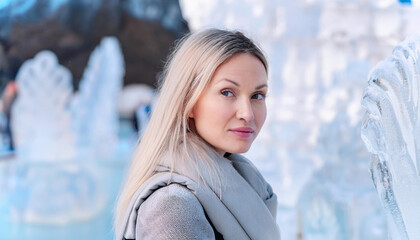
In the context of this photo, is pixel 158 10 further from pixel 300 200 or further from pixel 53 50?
pixel 300 200

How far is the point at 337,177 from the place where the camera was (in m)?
2.98

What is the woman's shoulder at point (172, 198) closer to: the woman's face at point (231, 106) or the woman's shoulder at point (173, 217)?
the woman's shoulder at point (173, 217)

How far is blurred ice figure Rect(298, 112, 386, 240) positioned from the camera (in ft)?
9.45

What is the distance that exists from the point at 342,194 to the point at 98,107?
20.3 feet

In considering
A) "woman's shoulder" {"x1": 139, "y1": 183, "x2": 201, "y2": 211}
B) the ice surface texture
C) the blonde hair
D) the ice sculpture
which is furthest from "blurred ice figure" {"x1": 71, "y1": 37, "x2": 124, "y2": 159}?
"woman's shoulder" {"x1": 139, "y1": 183, "x2": 201, "y2": 211}

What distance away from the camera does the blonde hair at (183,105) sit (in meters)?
1.11

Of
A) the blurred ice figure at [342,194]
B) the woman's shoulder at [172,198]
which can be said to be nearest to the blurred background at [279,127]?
the blurred ice figure at [342,194]

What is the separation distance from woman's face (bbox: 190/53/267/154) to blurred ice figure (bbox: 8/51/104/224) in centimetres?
453

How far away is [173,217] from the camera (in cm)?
97

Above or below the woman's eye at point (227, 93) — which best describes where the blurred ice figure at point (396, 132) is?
below

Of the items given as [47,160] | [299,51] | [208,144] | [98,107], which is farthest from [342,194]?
[98,107]

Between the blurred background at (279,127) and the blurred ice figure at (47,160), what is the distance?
0.04 feet

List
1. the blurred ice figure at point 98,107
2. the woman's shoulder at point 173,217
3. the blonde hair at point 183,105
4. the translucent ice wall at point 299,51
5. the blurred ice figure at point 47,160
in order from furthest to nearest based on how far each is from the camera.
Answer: the blurred ice figure at point 98,107 → the blurred ice figure at point 47,160 → the translucent ice wall at point 299,51 → the blonde hair at point 183,105 → the woman's shoulder at point 173,217

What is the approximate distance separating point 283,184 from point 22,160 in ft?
10.8
